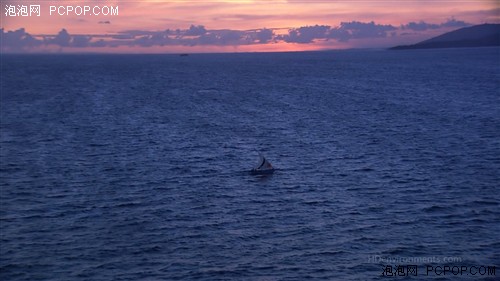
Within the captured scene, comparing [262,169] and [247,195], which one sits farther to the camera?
[262,169]

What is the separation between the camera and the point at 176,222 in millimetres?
49094

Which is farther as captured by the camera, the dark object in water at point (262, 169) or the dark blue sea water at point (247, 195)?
the dark object in water at point (262, 169)

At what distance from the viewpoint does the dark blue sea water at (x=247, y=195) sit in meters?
41.5

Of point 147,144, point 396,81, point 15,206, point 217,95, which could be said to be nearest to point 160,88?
point 217,95

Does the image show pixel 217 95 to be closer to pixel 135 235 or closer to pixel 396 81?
pixel 396 81

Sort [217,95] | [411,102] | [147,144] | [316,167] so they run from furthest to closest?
1. [217,95]
2. [411,102]
3. [147,144]
4. [316,167]

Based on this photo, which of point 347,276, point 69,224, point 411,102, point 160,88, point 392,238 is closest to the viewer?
point 347,276

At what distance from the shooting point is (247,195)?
5691 cm

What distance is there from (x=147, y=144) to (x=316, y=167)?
27902mm

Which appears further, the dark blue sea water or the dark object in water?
the dark object in water

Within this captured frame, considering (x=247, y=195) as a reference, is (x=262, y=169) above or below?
above

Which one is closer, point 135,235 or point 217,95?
point 135,235

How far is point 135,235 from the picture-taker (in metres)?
45.9

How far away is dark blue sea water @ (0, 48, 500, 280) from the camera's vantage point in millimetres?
41469
